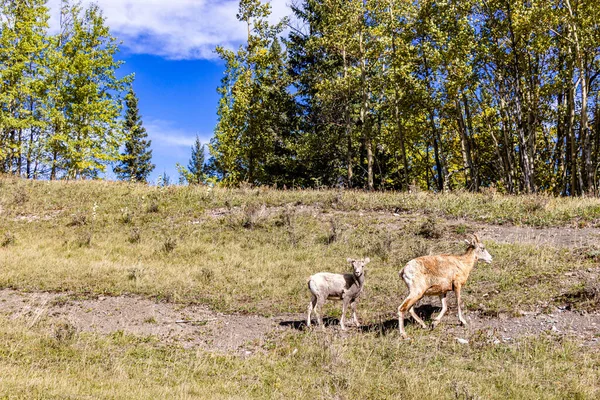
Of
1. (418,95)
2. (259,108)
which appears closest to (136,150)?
(259,108)

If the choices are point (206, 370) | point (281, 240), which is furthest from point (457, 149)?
point (206, 370)

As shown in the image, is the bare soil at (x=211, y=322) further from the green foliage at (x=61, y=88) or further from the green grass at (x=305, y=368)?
the green foliage at (x=61, y=88)

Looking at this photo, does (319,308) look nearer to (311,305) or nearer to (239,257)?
(311,305)

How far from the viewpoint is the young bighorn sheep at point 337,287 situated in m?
8.58

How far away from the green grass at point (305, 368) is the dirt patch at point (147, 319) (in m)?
0.58

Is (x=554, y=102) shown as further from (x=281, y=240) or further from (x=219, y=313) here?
(x=219, y=313)

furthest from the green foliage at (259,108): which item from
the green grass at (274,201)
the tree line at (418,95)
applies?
the green grass at (274,201)

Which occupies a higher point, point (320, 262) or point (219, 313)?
point (320, 262)

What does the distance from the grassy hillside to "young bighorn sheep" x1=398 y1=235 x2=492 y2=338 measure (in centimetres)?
54

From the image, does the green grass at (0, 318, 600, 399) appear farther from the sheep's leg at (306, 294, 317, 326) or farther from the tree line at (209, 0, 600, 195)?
the tree line at (209, 0, 600, 195)

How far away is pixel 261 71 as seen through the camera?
36.0 metres

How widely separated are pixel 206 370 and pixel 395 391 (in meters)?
2.91

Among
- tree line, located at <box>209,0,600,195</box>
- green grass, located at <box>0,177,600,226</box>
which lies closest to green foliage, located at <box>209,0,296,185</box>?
tree line, located at <box>209,0,600,195</box>

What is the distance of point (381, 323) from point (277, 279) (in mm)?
3697
